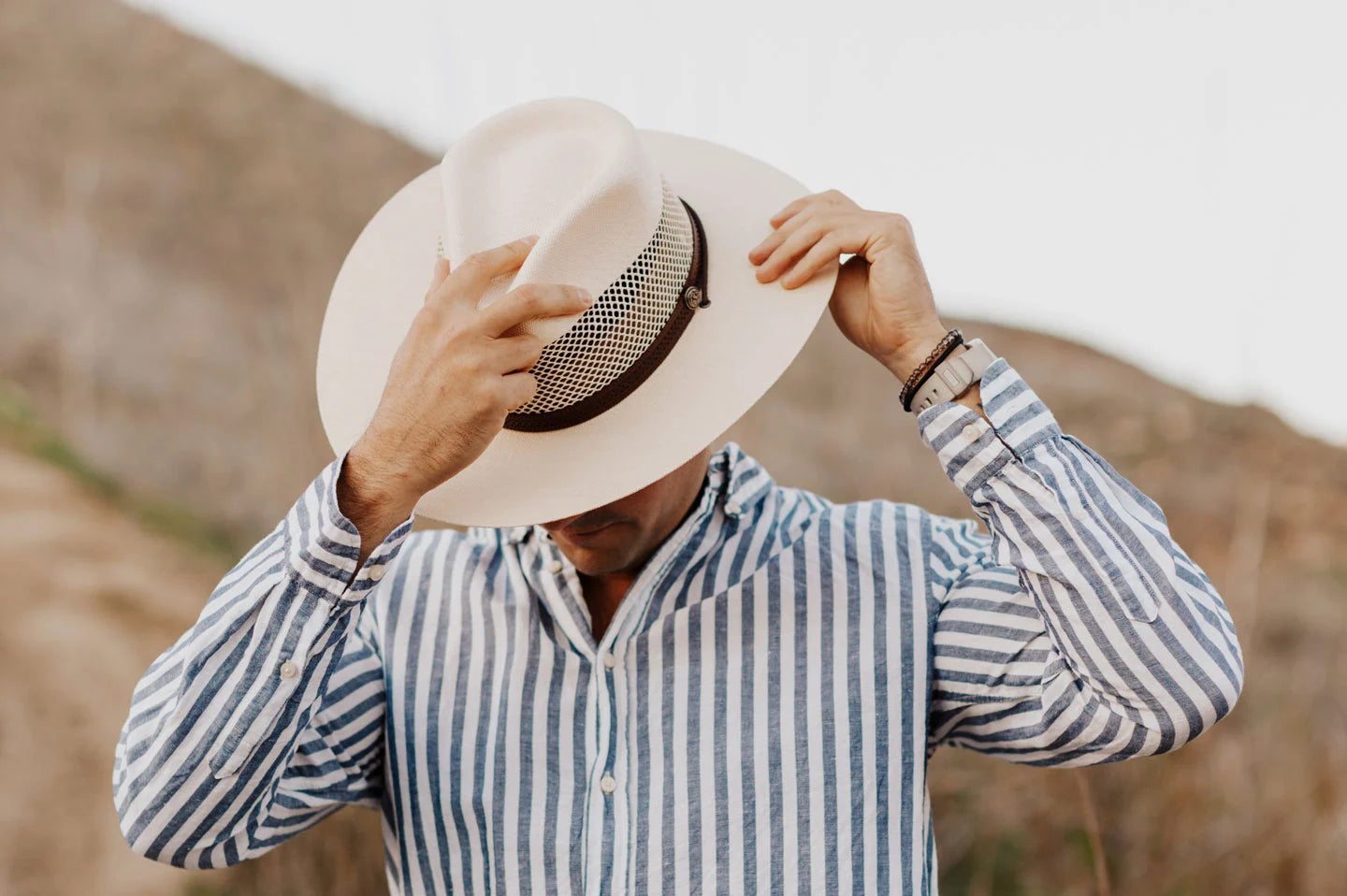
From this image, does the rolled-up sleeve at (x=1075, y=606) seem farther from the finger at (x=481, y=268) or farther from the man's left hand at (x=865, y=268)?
the finger at (x=481, y=268)

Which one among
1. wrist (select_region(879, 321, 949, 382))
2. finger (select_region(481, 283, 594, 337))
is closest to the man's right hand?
finger (select_region(481, 283, 594, 337))

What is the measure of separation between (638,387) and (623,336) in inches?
4.0

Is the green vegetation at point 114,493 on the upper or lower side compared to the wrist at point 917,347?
upper

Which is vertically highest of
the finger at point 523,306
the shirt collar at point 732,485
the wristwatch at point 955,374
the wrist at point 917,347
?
the finger at point 523,306

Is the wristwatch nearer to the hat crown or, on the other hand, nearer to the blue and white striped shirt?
the blue and white striped shirt

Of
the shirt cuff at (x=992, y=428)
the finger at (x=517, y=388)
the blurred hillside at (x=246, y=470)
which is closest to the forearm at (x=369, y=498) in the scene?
the finger at (x=517, y=388)

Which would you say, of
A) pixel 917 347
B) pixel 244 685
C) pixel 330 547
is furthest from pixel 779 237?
pixel 244 685

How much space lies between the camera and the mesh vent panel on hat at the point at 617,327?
138cm

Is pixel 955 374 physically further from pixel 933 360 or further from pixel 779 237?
pixel 779 237

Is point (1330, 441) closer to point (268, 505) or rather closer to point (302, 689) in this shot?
point (268, 505)

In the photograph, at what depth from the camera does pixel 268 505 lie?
5125 mm

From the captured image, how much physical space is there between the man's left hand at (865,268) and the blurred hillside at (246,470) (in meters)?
1.04

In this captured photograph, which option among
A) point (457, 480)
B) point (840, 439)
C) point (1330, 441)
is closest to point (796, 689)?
point (457, 480)

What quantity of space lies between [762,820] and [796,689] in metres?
0.20
